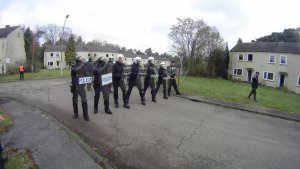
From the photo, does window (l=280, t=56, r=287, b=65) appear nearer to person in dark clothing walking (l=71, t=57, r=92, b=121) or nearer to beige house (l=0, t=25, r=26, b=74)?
beige house (l=0, t=25, r=26, b=74)

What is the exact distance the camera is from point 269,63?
46.8 metres

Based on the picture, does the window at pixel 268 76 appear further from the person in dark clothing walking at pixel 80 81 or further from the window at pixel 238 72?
the person in dark clothing walking at pixel 80 81

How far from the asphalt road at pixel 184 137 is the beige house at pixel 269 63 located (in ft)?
118

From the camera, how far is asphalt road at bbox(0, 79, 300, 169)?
6191 millimetres

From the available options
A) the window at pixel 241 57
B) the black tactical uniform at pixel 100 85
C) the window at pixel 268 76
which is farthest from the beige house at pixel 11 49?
the window at pixel 268 76

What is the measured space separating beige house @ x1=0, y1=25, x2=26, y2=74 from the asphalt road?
104ft

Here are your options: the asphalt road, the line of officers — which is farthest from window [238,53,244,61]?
the line of officers

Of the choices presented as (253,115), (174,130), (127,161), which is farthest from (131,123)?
(253,115)

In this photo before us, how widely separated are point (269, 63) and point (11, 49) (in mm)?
42974

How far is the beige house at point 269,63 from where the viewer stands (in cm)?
4346

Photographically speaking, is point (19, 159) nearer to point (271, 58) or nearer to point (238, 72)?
point (271, 58)

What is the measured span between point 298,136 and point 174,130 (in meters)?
4.50

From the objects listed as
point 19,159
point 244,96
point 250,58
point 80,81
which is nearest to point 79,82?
point 80,81

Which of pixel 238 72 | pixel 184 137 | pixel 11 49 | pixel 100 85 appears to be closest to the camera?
pixel 184 137
